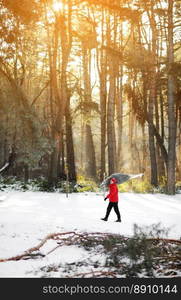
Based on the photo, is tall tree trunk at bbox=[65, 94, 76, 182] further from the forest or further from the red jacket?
the red jacket

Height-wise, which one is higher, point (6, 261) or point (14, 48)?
point (14, 48)

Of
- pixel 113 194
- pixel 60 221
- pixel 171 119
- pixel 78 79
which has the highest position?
pixel 78 79

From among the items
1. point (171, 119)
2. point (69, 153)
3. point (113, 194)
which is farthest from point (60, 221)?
point (69, 153)

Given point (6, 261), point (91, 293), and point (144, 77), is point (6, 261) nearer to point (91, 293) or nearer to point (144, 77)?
point (91, 293)

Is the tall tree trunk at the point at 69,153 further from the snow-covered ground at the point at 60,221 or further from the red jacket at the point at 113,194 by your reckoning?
the red jacket at the point at 113,194

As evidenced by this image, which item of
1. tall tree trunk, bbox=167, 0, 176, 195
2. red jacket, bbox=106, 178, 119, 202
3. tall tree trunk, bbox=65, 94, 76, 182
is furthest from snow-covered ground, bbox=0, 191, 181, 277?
tall tree trunk, bbox=65, 94, 76, 182

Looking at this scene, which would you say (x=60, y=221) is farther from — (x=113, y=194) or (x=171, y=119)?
(x=171, y=119)

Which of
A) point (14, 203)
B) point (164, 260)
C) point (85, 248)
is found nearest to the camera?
point (164, 260)

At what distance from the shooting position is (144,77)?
838 inches

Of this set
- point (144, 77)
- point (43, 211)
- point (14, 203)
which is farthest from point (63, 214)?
point (144, 77)

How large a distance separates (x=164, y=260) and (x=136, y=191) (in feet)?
48.2

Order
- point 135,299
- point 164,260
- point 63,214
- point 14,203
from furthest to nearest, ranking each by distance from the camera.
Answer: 1. point 14,203
2. point 63,214
3. point 164,260
4. point 135,299

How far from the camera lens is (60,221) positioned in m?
10.2

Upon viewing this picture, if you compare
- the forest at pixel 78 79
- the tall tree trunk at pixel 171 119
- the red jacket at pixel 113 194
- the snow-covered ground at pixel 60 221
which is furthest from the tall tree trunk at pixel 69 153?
the red jacket at pixel 113 194
